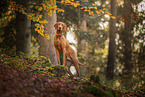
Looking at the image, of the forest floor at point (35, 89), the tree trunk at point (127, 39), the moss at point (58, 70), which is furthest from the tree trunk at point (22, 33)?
the tree trunk at point (127, 39)

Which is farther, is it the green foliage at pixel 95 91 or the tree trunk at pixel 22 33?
the tree trunk at pixel 22 33

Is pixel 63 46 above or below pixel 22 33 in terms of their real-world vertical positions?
below

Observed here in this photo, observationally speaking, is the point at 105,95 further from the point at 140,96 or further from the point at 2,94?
the point at 2,94

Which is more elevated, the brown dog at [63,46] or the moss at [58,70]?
the brown dog at [63,46]

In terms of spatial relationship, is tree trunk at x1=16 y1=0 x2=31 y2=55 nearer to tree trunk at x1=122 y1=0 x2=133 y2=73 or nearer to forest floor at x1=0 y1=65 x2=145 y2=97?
forest floor at x1=0 y1=65 x2=145 y2=97

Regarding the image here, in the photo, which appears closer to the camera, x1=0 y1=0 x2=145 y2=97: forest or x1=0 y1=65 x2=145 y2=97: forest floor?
x1=0 y1=65 x2=145 y2=97: forest floor

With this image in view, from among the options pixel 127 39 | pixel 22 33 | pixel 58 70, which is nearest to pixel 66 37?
pixel 22 33

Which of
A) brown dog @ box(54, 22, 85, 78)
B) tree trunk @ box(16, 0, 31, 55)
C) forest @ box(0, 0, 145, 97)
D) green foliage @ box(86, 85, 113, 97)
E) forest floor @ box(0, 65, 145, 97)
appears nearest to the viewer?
forest floor @ box(0, 65, 145, 97)

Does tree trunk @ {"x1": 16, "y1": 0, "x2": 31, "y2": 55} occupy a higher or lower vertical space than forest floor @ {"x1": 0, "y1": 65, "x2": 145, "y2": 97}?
higher

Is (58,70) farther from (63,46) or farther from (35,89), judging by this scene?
(35,89)

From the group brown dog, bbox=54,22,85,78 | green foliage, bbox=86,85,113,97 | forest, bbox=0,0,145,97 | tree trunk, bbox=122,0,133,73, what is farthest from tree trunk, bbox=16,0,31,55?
tree trunk, bbox=122,0,133,73

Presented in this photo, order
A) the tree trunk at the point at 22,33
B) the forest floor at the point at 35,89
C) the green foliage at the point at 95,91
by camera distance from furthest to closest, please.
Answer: the tree trunk at the point at 22,33
the green foliage at the point at 95,91
the forest floor at the point at 35,89

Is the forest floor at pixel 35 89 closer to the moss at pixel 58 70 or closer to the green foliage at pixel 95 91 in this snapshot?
the green foliage at pixel 95 91

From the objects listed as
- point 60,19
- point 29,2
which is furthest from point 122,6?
point 29,2
